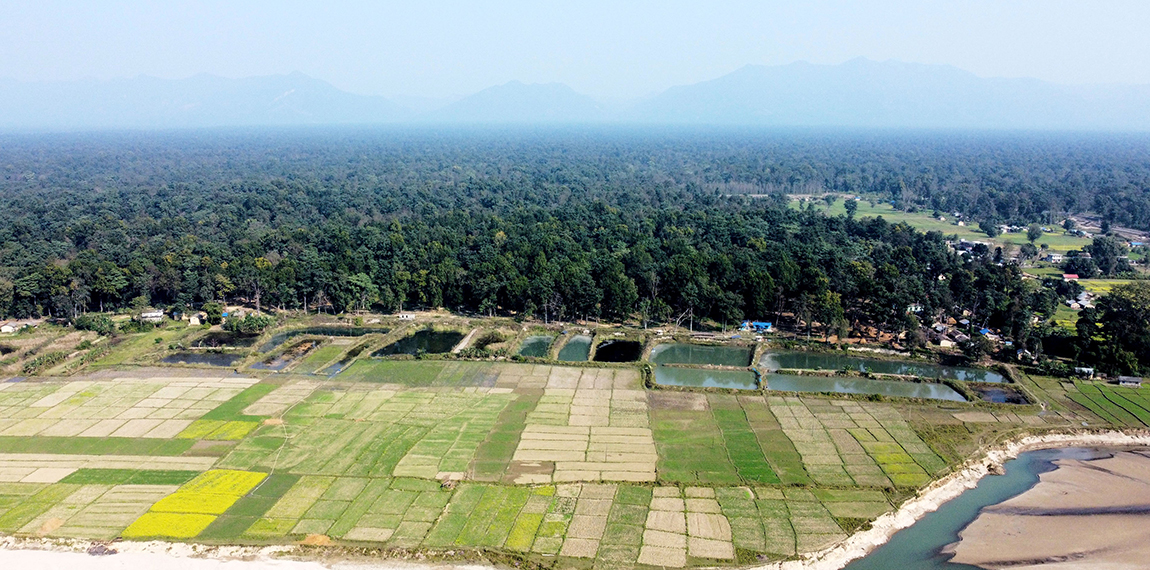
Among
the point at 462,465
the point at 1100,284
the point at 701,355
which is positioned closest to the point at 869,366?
the point at 701,355

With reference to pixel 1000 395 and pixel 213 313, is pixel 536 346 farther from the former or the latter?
pixel 1000 395

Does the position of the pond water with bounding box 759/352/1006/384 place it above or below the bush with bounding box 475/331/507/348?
below

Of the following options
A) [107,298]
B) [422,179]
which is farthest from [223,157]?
[107,298]

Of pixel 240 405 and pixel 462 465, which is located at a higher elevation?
pixel 240 405

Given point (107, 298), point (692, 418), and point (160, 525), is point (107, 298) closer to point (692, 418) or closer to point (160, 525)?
point (160, 525)

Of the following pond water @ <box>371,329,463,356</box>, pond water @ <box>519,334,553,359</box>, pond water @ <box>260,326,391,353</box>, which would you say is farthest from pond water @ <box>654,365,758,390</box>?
pond water @ <box>260,326,391,353</box>

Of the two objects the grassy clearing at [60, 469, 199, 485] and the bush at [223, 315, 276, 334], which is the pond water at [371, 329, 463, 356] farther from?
the grassy clearing at [60, 469, 199, 485]

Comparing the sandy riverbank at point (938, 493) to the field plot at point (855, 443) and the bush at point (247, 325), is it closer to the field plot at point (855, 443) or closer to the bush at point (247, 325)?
the field plot at point (855, 443)
